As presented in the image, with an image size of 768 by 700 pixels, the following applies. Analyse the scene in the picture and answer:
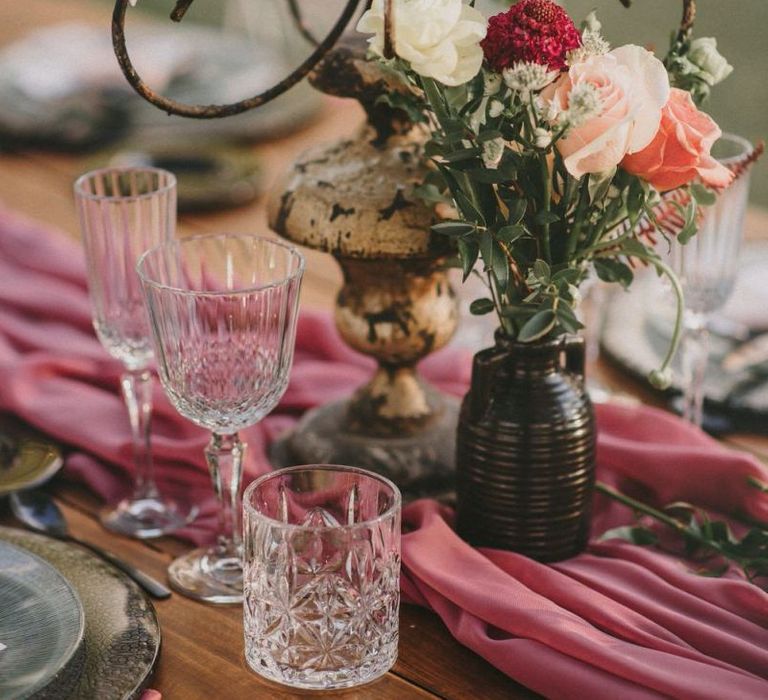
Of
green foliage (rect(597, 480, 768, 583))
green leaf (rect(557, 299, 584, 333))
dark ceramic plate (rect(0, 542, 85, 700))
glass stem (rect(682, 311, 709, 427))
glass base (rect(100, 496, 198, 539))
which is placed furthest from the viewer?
glass stem (rect(682, 311, 709, 427))

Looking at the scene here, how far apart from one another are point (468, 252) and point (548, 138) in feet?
0.41

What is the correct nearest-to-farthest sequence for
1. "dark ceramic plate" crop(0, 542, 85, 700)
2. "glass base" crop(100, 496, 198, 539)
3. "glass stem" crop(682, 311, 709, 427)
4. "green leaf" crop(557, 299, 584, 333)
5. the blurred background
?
1. "dark ceramic plate" crop(0, 542, 85, 700)
2. "green leaf" crop(557, 299, 584, 333)
3. "glass base" crop(100, 496, 198, 539)
4. "glass stem" crop(682, 311, 709, 427)
5. the blurred background

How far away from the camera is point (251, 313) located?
3.18 feet

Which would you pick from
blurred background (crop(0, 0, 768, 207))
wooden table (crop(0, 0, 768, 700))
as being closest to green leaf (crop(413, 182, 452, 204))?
wooden table (crop(0, 0, 768, 700))

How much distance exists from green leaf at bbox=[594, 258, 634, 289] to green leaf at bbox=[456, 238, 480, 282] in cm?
10

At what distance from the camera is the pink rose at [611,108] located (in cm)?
85

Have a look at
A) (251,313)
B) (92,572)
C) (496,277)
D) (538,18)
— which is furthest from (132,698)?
(538,18)

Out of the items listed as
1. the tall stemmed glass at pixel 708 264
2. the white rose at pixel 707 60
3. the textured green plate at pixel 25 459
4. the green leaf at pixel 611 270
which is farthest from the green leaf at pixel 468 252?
the textured green plate at pixel 25 459

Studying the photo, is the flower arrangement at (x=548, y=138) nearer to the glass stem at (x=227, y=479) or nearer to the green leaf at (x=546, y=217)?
the green leaf at (x=546, y=217)

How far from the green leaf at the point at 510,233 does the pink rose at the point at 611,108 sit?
64 mm

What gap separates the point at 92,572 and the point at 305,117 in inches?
50.0

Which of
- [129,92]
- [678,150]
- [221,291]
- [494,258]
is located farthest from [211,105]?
[129,92]

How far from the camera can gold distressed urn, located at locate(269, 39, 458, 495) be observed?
1100mm

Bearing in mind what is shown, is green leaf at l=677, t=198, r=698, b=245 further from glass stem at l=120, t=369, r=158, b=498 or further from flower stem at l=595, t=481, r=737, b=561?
glass stem at l=120, t=369, r=158, b=498
